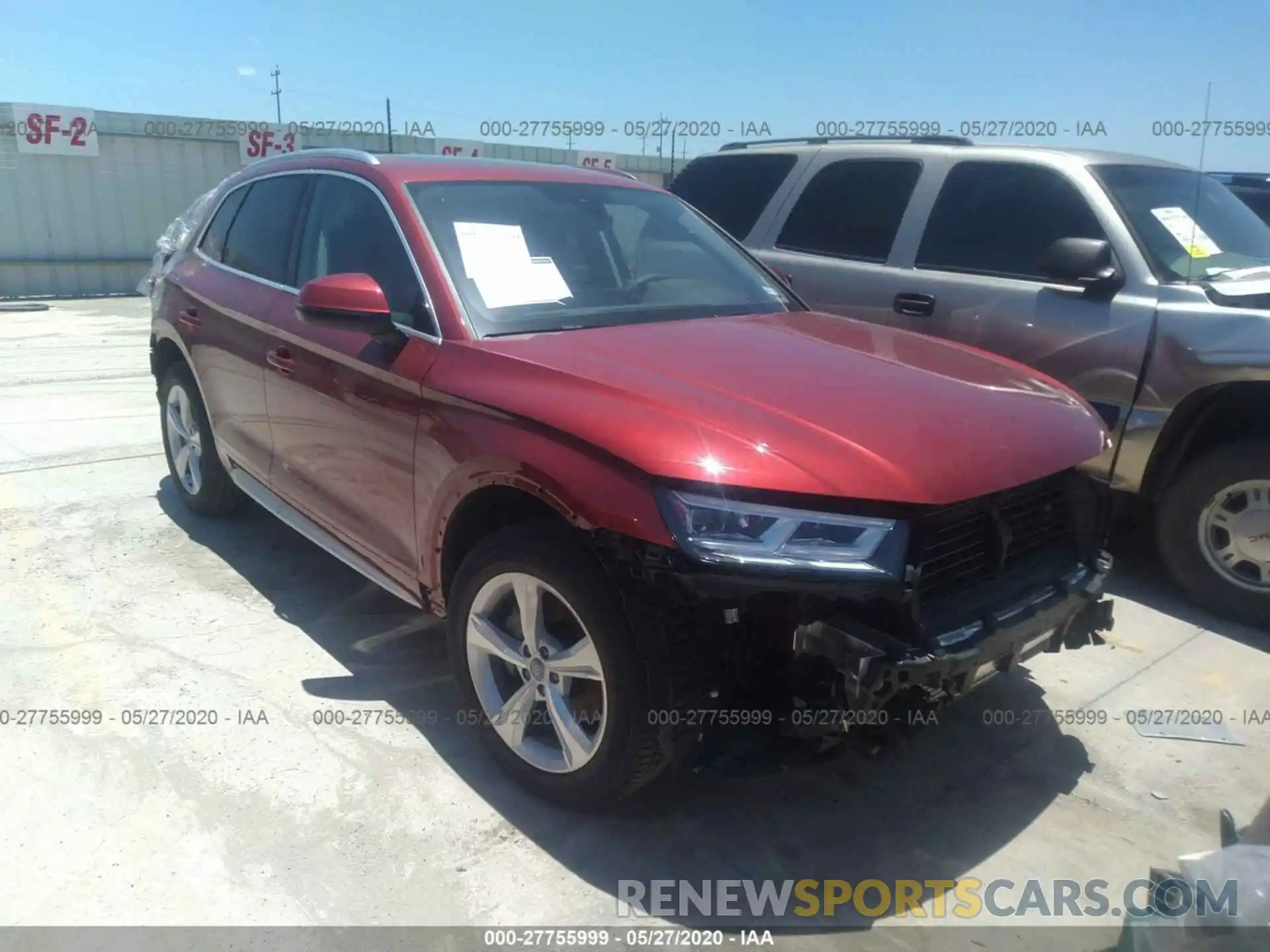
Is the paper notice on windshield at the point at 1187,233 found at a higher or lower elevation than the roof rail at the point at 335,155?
lower

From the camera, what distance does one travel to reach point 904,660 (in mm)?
2189

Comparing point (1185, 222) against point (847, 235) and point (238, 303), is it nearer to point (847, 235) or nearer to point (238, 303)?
point (847, 235)

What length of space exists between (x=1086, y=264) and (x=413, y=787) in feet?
11.3

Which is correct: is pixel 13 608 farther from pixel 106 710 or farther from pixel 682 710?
pixel 682 710

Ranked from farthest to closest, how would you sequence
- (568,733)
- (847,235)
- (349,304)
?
(847,235) < (349,304) < (568,733)

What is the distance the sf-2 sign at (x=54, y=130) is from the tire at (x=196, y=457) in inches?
503

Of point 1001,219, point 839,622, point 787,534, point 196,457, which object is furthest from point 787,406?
point 196,457

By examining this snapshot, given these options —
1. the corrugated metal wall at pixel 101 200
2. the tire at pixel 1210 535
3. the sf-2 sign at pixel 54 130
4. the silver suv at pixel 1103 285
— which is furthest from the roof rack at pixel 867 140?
the sf-2 sign at pixel 54 130

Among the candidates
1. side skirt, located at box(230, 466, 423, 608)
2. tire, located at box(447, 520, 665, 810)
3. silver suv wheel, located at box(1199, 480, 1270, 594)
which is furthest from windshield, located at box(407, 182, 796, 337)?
silver suv wheel, located at box(1199, 480, 1270, 594)

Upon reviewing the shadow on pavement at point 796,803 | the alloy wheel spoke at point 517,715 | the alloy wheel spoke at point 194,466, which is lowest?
the shadow on pavement at point 796,803

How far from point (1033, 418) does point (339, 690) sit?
8.10 ft

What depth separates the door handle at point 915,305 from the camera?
4816mm

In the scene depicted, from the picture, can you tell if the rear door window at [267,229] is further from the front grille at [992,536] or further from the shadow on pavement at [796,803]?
the front grille at [992,536]

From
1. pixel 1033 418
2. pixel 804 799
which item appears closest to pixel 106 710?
pixel 804 799
